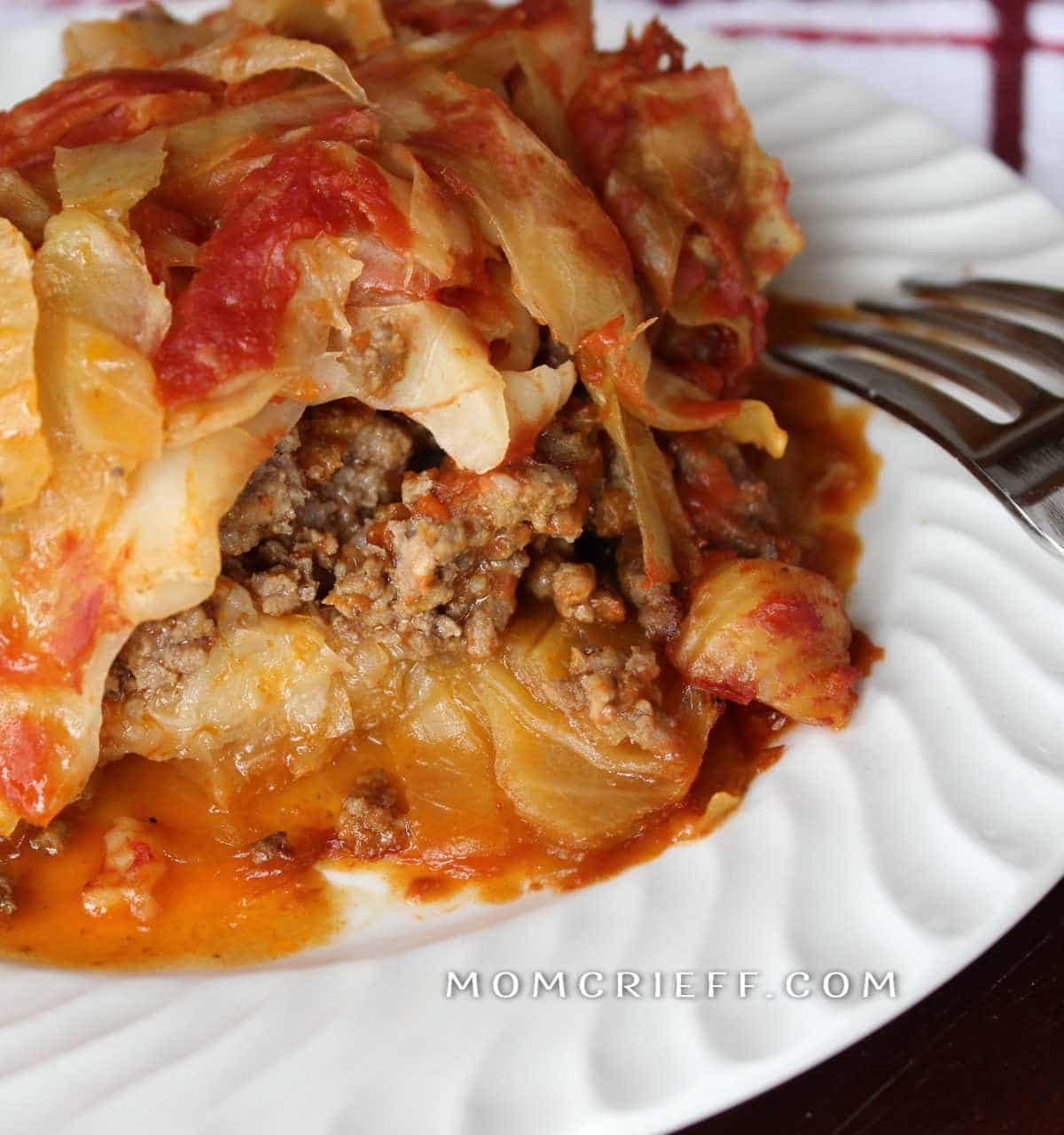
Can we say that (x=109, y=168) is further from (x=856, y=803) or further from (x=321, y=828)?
(x=856, y=803)

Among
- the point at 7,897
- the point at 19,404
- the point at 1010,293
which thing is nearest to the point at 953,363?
the point at 1010,293

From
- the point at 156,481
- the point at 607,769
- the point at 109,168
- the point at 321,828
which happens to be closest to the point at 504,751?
the point at 607,769

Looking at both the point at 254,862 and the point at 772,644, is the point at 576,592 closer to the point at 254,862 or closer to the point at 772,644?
the point at 772,644

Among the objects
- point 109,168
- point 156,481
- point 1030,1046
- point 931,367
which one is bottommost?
point 1030,1046

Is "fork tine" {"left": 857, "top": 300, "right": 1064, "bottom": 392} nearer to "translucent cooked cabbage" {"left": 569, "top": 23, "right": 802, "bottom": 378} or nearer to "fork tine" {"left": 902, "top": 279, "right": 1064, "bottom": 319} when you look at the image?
"fork tine" {"left": 902, "top": 279, "right": 1064, "bottom": 319}

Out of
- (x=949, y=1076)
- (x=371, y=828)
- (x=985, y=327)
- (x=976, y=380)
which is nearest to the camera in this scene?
(x=949, y=1076)

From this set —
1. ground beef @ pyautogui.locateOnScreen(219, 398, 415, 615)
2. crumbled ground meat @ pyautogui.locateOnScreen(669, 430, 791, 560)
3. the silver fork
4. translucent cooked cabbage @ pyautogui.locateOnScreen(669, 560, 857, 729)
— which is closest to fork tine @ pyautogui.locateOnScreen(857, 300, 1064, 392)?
the silver fork
